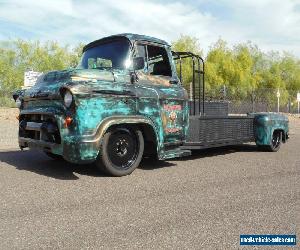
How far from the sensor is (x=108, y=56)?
654 centimetres

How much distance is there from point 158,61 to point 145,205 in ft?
10.7

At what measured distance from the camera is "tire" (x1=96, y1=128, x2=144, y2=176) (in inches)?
229

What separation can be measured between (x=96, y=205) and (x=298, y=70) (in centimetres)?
5567

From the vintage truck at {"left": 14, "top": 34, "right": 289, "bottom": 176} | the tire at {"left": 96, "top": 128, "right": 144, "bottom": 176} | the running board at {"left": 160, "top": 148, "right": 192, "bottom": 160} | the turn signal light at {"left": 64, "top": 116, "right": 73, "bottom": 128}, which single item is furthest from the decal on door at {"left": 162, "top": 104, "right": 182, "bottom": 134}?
the turn signal light at {"left": 64, "top": 116, "right": 73, "bottom": 128}

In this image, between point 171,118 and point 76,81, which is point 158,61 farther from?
point 76,81

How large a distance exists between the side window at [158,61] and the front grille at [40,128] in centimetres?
196

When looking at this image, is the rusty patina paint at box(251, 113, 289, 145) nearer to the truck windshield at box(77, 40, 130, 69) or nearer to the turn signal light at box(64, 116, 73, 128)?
the truck windshield at box(77, 40, 130, 69)

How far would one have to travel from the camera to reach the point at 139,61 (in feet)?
20.2

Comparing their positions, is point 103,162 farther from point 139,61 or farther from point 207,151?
point 207,151

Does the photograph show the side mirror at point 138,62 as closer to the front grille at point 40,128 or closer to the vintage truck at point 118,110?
the vintage truck at point 118,110

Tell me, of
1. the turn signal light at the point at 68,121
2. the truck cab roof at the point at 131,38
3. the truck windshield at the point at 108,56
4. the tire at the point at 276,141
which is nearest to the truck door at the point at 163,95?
the truck cab roof at the point at 131,38

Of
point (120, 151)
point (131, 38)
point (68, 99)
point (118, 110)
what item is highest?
point (131, 38)

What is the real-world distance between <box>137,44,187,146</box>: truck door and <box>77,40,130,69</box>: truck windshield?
0.98 ft

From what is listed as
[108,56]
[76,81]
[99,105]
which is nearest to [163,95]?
[108,56]
